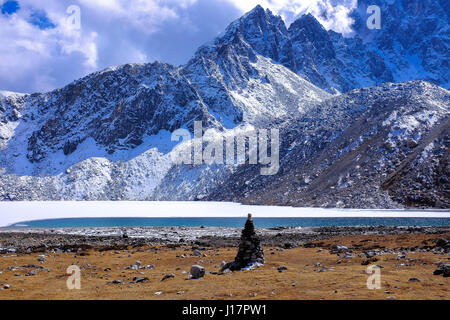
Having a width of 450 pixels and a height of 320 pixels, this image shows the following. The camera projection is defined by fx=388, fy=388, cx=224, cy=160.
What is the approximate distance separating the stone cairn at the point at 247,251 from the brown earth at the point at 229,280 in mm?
877

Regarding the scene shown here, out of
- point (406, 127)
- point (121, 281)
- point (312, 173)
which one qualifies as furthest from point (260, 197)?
point (121, 281)

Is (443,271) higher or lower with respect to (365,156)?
lower

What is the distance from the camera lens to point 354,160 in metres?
138

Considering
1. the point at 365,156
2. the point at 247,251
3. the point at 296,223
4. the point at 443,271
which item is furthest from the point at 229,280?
the point at 365,156

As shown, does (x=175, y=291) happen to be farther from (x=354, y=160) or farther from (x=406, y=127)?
(x=406, y=127)

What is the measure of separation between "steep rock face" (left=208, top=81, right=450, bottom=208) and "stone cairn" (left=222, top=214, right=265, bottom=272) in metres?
98.3

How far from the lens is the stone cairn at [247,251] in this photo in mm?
Result: 24688

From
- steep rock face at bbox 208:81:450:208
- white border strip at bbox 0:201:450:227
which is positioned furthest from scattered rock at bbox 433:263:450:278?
steep rock face at bbox 208:81:450:208

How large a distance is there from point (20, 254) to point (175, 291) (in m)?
24.5

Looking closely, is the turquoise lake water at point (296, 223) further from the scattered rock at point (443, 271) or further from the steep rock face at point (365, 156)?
the scattered rock at point (443, 271)

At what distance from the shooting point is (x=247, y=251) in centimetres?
2541

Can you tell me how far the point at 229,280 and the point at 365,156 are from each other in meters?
127

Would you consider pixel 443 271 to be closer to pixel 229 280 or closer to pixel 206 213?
pixel 229 280

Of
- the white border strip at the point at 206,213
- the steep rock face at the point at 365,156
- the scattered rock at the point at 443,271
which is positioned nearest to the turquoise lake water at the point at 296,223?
the white border strip at the point at 206,213
